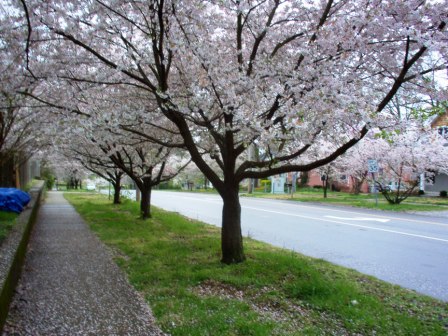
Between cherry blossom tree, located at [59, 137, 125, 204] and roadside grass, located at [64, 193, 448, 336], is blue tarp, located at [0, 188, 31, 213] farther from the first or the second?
roadside grass, located at [64, 193, 448, 336]

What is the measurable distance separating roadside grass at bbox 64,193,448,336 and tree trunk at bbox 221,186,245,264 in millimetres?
245

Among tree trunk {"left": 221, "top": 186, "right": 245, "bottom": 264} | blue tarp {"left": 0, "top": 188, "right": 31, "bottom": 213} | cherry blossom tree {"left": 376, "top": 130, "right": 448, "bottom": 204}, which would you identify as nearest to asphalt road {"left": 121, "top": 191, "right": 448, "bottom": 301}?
tree trunk {"left": 221, "top": 186, "right": 245, "bottom": 264}

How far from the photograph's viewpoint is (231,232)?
7102 millimetres

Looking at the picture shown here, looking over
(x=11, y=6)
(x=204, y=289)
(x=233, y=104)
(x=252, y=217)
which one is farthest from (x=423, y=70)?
(x=252, y=217)

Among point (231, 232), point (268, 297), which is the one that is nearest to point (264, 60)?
point (231, 232)

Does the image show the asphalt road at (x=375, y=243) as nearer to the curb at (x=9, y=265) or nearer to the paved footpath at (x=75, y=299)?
the paved footpath at (x=75, y=299)

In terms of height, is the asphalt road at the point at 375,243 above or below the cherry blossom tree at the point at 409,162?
below

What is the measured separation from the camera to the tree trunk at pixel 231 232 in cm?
711

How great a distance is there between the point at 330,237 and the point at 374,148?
16.2 metres

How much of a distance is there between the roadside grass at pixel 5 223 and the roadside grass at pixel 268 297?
78.5 inches

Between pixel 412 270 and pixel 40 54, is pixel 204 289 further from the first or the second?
pixel 40 54

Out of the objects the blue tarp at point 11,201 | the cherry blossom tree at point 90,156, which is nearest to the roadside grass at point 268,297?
the cherry blossom tree at point 90,156

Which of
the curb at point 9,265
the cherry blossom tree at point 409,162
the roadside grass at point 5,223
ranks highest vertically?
the cherry blossom tree at point 409,162

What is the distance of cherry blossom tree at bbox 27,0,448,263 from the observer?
5512 mm
